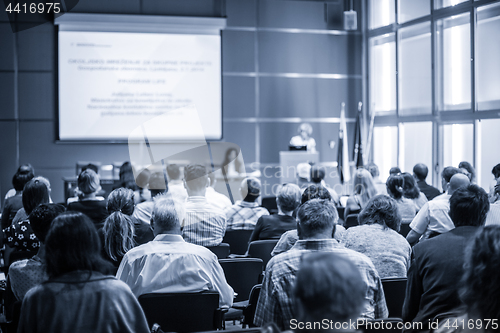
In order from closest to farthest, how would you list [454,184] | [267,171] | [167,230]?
1. [167,230]
2. [454,184]
3. [267,171]

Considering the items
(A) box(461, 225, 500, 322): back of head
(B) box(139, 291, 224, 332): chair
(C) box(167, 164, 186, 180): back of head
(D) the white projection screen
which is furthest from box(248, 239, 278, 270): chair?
(D) the white projection screen

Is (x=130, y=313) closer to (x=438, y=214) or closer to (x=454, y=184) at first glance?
(x=438, y=214)

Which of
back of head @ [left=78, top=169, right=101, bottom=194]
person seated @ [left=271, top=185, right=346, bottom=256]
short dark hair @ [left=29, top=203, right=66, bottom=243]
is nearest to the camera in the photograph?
short dark hair @ [left=29, top=203, right=66, bottom=243]

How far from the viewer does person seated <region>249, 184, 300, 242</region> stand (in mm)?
4188

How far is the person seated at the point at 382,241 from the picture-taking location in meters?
3.08

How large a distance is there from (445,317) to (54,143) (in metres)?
8.81

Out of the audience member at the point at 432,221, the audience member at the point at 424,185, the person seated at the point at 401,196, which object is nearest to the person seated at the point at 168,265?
the audience member at the point at 432,221

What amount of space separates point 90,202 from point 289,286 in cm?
290

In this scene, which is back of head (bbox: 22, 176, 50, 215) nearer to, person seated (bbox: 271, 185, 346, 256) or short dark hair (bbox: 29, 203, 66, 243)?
short dark hair (bbox: 29, 203, 66, 243)

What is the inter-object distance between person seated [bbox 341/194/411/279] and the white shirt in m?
0.94

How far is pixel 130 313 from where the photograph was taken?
1960 millimetres

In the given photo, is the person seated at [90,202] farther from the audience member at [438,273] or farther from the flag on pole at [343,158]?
the flag on pole at [343,158]

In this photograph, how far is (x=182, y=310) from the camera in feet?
8.36

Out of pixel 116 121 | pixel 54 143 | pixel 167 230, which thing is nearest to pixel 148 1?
pixel 116 121
